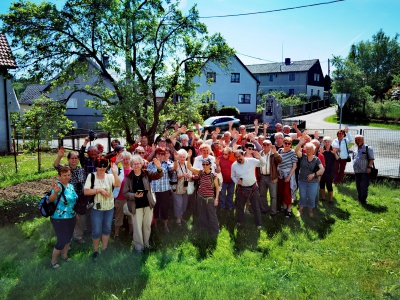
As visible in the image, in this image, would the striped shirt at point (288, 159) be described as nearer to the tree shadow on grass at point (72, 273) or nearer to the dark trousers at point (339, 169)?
the dark trousers at point (339, 169)

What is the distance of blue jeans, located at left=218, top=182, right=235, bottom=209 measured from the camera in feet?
23.6

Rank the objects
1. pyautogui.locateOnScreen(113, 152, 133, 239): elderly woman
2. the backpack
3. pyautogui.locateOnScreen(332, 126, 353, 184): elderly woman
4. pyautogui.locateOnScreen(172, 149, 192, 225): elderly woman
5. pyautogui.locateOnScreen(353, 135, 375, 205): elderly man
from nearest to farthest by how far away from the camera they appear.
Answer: the backpack
pyautogui.locateOnScreen(113, 152, 133, 239): elderly woman
pyautogui.locateOnScreen(172, 149, 192, 225): elderly woman
pyautogui.locateOnScreen(353, 135, 375, 205): elderly man
pyautogui.locateOnScreen(332, 126, 353, 184): elderly woman

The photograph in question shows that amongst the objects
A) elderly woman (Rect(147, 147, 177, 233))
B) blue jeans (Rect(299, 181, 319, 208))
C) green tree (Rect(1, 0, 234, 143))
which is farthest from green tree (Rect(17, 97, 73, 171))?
blue jeans (Rect(299, 181, 319, 208))

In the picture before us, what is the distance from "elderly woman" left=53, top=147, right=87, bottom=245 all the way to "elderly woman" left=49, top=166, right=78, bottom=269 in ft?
1.52

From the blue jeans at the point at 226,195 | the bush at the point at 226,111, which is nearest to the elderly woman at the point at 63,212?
the blue jeans at the point at 226,195

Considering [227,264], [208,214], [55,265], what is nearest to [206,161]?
[208,214]

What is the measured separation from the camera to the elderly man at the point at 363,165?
26.7 ft

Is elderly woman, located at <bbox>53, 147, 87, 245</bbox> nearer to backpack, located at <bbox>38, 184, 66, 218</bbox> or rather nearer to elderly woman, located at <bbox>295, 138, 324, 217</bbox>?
backpack, located at <bbox>38, 184, 66, 218</bbox>

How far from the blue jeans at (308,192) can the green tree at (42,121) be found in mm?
6838

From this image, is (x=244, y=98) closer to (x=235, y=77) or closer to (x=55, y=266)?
(x=235, y=77)

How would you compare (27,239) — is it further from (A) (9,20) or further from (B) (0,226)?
(A) (9,20)

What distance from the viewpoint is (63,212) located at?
4.74 m

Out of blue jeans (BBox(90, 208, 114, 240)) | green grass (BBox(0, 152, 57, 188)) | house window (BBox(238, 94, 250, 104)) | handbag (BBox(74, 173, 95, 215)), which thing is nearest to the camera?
blue jeans (BBox(90, 208, 114, 240))

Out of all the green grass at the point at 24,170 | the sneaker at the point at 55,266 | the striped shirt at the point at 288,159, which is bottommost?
the sneaker at the point at 55,266
